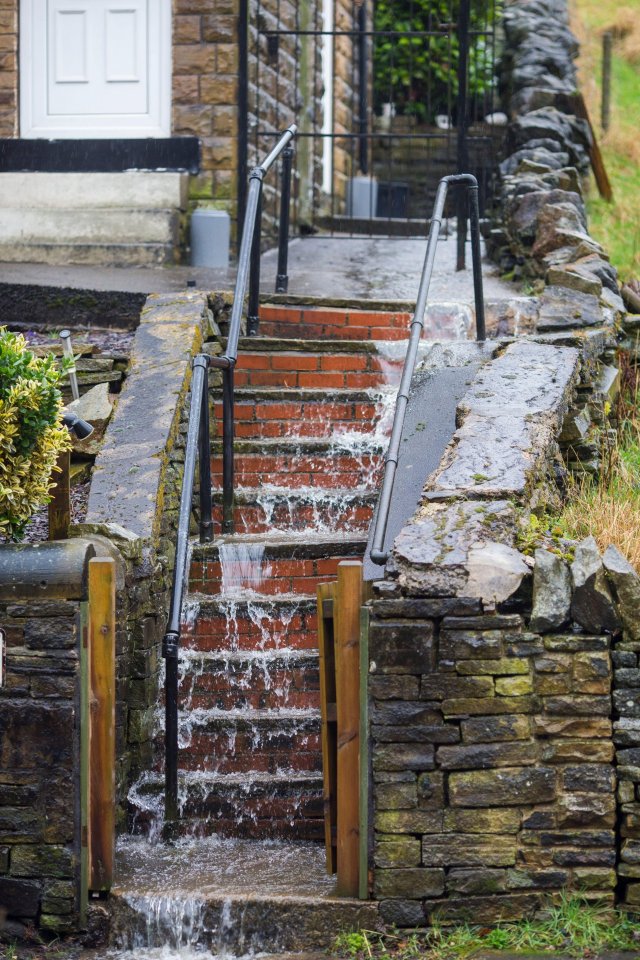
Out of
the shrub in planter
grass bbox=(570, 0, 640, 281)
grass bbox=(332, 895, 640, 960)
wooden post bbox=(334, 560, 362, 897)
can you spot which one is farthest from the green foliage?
grass bbox=(332, 895, 640, 960)

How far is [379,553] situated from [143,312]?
3.18m

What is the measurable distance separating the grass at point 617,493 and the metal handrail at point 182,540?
1502 millimetres

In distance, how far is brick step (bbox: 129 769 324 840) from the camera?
17.4 ft

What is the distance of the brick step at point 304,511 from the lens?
647cm

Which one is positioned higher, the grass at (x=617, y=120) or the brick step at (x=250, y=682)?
the grass at (x=617, y=120)

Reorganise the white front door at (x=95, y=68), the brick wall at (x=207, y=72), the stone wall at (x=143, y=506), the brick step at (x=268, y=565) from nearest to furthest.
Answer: the stone wall at (x=143, y=506) → the brick step at (x=268, y=565) → the brick wall at (x=207, y=72) → the white front door at (x=95, y=68)

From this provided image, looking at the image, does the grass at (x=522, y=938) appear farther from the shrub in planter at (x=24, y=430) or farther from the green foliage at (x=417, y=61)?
the green foliage at (x=417, y=61)

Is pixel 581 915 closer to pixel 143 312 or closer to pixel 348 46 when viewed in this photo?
pixel 143 312

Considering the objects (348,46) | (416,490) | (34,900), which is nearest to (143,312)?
(416,490)

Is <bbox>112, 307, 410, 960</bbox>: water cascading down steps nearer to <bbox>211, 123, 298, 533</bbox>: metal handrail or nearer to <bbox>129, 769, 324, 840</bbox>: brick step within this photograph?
<bbox>129, 769, 324, 840</bbox>: brick step

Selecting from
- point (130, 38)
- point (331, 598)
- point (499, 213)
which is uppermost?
point (130, 38)

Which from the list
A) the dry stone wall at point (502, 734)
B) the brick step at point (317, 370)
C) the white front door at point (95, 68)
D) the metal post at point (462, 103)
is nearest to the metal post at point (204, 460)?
the brick step at point (317, 370)

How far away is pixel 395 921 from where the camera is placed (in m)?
4.51

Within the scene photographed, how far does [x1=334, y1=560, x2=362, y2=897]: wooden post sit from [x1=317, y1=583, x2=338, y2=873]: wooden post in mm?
110
